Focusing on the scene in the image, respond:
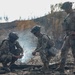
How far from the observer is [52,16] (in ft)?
79.6

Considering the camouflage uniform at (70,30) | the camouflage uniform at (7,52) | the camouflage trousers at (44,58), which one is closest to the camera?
the camouflage uniform at (70,30)

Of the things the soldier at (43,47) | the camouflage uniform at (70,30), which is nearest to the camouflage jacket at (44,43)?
the soldier at (43,47)

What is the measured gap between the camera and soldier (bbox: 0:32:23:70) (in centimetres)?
1082

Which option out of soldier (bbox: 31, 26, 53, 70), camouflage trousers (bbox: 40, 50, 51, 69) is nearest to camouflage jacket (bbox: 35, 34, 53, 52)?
soldier (bbox: 31, 26, 53, 70)

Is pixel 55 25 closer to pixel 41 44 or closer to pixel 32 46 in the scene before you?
pixel 32 46

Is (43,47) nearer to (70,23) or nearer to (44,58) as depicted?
(44,58)

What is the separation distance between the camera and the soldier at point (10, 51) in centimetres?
1082

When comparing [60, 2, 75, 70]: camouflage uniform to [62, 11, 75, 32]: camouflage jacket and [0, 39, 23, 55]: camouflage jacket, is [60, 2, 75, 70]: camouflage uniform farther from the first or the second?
[0, 39, 23, 55]: camouflage jacket

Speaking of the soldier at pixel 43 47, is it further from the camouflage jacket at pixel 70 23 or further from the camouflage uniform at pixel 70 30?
the camouflage jacket at pixel 70 23

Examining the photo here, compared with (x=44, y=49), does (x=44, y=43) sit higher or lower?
higher

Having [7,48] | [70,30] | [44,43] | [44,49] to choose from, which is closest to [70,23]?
[70,30]

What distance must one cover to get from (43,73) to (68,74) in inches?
34.6

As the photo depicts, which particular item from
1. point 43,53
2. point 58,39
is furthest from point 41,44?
point 58,39

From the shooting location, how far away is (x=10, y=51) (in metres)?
11.1
